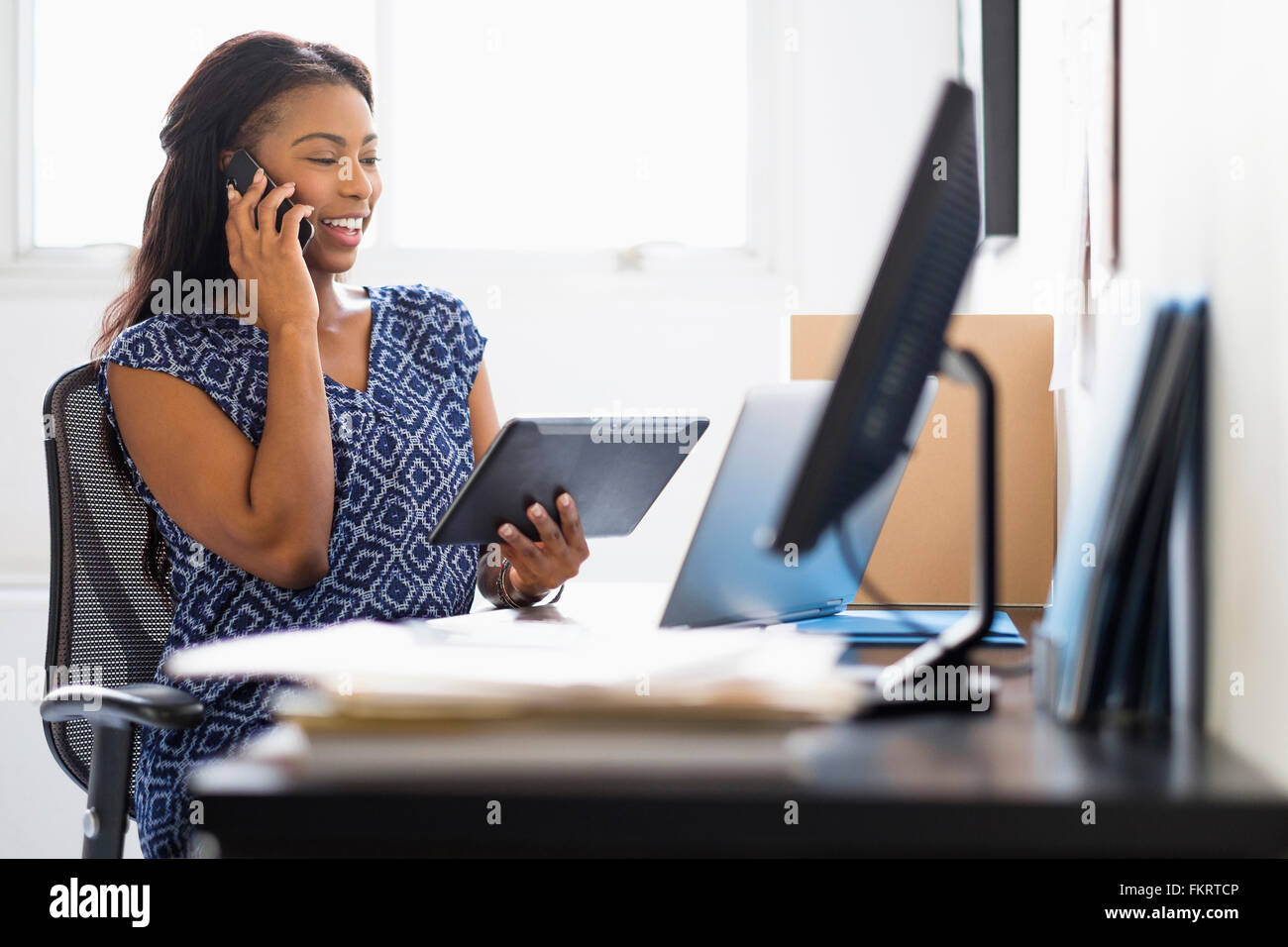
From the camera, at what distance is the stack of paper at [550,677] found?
0.54 metres

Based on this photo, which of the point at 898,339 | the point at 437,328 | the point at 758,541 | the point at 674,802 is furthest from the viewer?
the point at 437,328

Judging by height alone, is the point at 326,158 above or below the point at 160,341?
above

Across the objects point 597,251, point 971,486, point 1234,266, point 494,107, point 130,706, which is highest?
point 494,107

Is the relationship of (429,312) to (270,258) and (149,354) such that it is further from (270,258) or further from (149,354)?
(149,354)

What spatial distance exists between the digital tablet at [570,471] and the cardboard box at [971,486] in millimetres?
327

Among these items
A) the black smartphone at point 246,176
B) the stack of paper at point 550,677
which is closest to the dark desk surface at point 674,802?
the stack of paper at point 550,677

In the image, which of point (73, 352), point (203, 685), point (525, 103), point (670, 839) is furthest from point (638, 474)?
point (73, 352)

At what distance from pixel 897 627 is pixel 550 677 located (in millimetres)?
476

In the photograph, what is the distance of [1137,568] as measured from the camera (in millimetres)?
701

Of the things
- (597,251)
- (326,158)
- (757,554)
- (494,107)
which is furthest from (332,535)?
(494,107)

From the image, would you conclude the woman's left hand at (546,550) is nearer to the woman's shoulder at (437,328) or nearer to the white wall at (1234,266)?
the woman's shoulder at (437,328)

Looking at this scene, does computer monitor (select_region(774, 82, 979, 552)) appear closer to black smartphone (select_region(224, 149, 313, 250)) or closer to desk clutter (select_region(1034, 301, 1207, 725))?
desk clutter (select_region(1034, 301, 1207, 725))

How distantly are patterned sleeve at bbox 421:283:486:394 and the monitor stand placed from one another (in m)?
0.97

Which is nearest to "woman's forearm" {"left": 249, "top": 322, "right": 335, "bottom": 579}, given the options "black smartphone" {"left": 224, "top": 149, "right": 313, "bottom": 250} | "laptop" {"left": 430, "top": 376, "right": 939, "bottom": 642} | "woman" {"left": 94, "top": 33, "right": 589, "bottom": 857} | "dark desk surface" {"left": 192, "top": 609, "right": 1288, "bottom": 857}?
"woman" {"left": 94, "top": 33, "right": 589, "bottom": 857}
